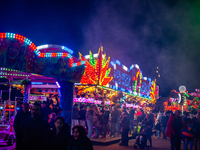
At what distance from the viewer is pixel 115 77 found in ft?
89.5

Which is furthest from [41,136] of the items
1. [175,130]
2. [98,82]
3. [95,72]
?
[95,72]

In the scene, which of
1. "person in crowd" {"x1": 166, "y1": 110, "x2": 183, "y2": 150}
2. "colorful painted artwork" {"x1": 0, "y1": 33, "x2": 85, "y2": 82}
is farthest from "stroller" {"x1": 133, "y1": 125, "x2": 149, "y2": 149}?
Answer: "colorful painted artwork" {"x1": 0, "y1": 33, "x2": 85, "y2": 82}

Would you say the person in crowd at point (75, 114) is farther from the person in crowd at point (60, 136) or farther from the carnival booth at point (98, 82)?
the person in crowd at point (60, 136)

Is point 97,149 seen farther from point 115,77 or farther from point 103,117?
point 115,77

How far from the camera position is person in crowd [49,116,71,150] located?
14.2 feet

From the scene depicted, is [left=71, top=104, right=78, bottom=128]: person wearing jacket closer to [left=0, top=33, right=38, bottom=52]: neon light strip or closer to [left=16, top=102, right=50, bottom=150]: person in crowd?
[left=0, top=33, right=38, bottom=52]: neon light strip

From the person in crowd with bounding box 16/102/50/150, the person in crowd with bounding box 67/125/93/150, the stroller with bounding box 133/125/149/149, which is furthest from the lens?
the stroller with bounding box 133/125/149/149

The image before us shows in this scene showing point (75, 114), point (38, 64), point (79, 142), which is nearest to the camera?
point (79, 142)

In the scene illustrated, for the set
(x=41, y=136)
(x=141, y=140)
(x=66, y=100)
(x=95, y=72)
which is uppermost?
(x=95, y=72)

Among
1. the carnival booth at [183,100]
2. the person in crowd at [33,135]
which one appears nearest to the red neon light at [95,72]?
the carnival booth at [183,100]

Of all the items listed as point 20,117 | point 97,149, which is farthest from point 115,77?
point 20,117

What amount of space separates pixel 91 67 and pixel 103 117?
8553 mm

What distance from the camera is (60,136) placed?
4.39 m

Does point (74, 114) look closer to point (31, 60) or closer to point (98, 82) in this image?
point (31, 60)
